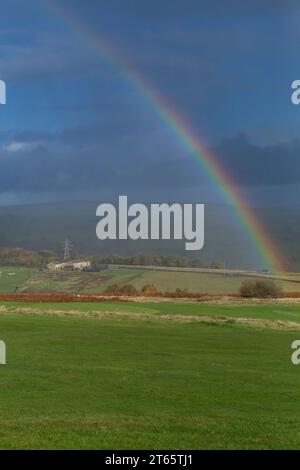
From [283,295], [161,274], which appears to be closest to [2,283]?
[161,274]

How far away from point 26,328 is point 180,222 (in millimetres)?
19022

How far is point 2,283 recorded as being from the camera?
73000 mm

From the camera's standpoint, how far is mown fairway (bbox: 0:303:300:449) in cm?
1305

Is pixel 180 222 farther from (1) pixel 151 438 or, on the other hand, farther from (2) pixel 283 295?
(1) pixel 151 438

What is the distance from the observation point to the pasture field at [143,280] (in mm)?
71750

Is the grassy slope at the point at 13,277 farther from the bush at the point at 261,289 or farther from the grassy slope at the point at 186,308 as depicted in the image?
the bush at the point at 261,289

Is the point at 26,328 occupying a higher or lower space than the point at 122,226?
lower

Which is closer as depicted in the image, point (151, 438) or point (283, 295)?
point (151, 438)

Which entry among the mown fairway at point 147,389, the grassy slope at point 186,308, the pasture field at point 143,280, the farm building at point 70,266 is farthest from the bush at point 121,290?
the mown fairway at point 147,389

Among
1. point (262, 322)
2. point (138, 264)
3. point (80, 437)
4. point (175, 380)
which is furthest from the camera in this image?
point (138, 264)

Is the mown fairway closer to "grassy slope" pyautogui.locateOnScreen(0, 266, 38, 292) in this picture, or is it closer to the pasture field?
the pasture field

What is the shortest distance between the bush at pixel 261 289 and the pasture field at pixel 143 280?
66.8 inches

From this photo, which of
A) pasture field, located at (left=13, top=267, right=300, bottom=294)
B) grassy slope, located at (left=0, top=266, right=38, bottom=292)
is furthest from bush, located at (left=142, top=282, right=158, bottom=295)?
grassy slope, located at (left=0, top=266, right=38, bottom=292)

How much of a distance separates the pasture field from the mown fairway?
3714 centimetres
